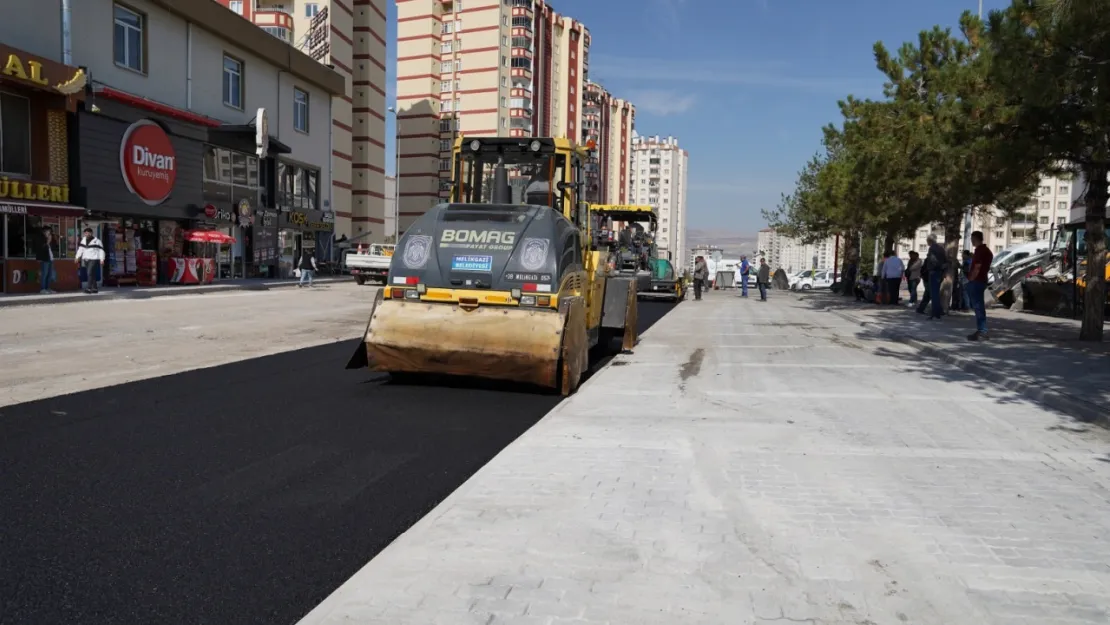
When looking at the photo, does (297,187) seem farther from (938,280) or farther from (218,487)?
(218,487)

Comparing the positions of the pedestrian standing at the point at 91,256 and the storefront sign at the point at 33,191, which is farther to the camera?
the pedestrian standing at the point at 91,256

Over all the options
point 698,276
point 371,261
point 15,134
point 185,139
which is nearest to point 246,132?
point 185,139

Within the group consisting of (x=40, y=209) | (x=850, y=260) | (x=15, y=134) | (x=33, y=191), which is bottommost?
(x=850, y=260)

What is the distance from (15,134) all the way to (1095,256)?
2659 centimetres

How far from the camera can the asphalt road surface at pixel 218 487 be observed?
3322mm

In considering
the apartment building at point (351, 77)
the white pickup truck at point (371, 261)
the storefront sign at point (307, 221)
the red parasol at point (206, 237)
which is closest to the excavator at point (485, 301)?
the red parasol at point (206, 237)

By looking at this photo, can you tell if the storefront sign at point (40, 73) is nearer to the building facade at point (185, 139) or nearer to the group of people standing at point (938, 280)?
the building facade at point (185, 139)

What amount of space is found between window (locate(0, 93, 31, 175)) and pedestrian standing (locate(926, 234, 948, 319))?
81.1 ft

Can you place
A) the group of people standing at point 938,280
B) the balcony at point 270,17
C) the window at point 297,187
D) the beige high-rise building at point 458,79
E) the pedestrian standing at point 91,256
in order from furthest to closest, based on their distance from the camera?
the beige high-rise building at point 458,79
the balcony at point 270,17
the window at point 297,187
the pedestrian standing at point 91,256
the group of people standing at point 938,280

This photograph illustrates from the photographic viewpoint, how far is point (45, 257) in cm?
2172

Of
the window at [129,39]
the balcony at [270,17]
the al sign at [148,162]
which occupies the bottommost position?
the al sign at [148,162]

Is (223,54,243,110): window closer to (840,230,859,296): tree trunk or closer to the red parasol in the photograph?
the red parasol

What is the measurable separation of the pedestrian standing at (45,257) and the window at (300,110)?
771 inches

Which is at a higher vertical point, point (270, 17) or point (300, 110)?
point (270, 17)
